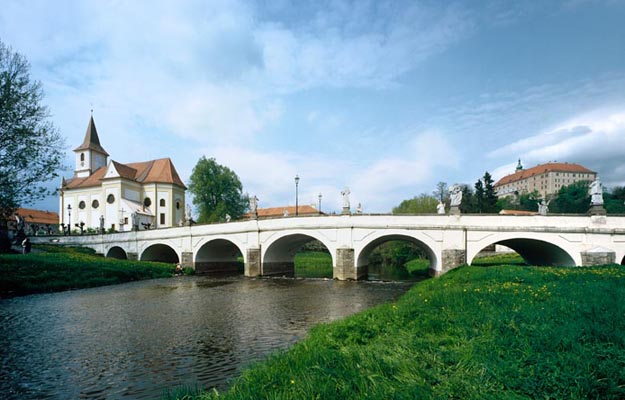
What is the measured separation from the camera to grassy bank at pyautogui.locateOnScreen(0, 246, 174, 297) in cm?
1833

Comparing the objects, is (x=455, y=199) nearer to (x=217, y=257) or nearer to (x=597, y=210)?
(x=597, y=210)

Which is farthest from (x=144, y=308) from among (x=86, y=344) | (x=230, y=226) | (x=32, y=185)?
(x=230, y=226)

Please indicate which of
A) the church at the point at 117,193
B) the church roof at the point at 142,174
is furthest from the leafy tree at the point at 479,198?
the church roof at the point at 142,174

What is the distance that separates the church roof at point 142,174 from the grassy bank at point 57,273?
3202cm

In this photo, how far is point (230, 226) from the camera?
30.5 metres

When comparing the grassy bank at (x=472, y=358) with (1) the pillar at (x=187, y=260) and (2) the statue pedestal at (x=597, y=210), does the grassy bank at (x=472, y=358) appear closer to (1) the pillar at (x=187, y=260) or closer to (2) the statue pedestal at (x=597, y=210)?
(2) the statue pedestal at (x=597, y=210)

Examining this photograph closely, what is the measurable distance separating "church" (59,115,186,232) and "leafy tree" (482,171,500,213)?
46013 millimetres

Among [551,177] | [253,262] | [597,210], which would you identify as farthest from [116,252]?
[551,177]

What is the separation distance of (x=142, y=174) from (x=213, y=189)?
579 inches

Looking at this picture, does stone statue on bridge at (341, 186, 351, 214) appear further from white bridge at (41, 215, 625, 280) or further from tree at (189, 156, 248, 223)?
tree at (189, 156, 248, 223)

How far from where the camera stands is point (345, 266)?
81.3ft

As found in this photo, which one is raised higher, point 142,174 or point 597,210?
point 142,174

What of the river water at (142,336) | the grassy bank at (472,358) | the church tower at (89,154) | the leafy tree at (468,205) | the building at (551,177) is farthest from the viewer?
the building at (551,177)

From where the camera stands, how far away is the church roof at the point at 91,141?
6066cm
